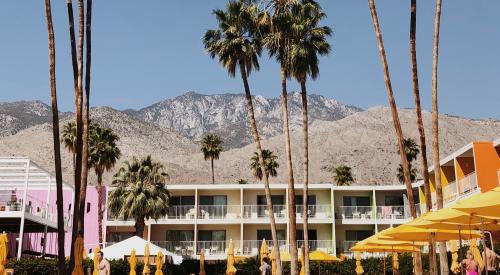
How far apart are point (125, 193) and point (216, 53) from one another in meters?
13.9

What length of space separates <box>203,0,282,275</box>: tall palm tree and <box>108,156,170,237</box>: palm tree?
474 inches

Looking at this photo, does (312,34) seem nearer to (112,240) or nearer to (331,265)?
(331,265)

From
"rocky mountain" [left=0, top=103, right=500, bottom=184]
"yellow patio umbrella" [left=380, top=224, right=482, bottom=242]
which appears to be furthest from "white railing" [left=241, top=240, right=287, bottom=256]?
"rocky mountain" [left=0, top=103, right=500, bottom=184]

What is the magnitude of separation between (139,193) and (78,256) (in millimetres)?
22660

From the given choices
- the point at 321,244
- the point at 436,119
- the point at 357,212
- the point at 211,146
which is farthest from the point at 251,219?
the point at 436,119

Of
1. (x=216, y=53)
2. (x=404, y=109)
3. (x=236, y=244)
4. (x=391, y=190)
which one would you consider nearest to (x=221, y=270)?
(x=236, y=244)

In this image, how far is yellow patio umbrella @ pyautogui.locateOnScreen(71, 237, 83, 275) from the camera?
48.2 feet

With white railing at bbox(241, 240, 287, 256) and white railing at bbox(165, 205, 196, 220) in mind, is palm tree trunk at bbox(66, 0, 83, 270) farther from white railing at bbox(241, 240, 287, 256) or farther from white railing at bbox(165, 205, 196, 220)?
white railing at bbox(241, 240, 287, 256)

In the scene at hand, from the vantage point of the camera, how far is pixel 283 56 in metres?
26.5

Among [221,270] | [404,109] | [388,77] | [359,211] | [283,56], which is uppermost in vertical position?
[404,109]

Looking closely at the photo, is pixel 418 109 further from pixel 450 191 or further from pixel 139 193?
pixel 139 193

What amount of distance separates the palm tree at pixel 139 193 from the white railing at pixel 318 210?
9.77 metres

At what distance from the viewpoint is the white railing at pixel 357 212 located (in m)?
42.1

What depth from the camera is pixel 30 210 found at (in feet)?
93.3
